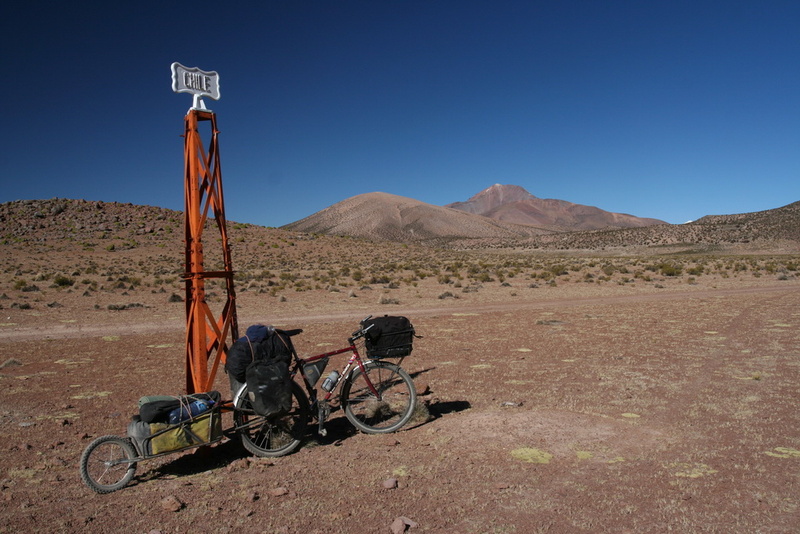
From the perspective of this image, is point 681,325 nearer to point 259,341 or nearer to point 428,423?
point 428,423

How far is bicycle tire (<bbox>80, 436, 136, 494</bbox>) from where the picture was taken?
4.47 m

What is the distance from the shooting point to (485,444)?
208 inches

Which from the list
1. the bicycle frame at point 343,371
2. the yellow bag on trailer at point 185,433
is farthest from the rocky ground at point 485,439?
the bicycle frame at point 343,371

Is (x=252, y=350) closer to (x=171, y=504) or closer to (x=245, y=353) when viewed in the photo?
(x=245, y=353)

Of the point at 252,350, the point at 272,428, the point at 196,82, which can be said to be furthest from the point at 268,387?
the point at 196,82

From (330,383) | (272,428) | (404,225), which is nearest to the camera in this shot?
(272,428)

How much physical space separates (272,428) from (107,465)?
1.44 meters

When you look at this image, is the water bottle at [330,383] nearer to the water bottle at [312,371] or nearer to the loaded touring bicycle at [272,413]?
the loaded touring bicycle at [272,413]

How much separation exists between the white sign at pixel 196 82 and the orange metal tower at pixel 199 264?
0.19 m

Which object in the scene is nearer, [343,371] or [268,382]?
[268,382]

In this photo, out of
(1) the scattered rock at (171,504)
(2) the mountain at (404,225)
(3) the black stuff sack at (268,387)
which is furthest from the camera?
(2) the mountain at (404,225)

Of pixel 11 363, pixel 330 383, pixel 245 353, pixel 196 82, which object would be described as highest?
pixel 196 82

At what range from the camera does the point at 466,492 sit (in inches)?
168

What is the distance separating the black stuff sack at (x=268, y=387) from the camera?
502 centimetres
